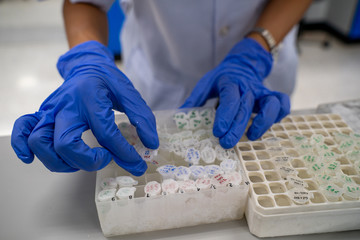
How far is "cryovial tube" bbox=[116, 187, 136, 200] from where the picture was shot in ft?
2.23

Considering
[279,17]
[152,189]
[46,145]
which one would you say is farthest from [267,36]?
[46,145]

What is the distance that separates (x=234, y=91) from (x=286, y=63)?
0.54 m

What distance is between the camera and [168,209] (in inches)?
28.0

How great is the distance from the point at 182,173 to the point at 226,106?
274 millimetres

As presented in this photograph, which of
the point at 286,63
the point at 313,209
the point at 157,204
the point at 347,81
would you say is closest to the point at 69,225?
the point at 157,204

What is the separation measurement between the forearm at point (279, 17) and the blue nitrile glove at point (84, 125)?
0.63 m

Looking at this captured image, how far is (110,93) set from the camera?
835mm

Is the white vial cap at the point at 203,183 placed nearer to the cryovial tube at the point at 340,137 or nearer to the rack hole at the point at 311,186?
the rack hole at the point at 311,186

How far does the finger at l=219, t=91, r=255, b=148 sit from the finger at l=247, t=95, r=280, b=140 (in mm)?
30

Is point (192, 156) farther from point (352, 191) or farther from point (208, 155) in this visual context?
point (352, 191)

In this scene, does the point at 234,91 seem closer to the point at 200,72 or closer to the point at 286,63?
the point at 200,72

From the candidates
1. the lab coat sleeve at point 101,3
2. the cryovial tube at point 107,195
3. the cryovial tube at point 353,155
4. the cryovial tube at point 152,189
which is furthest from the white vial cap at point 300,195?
the lab coat sleeve at point 101,3

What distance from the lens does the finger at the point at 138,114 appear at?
0.78 m

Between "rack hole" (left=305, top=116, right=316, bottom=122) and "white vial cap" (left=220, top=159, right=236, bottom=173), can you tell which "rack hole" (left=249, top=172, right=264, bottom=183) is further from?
"rack hole" (left=305, top=116, right=316, bottom=122)
